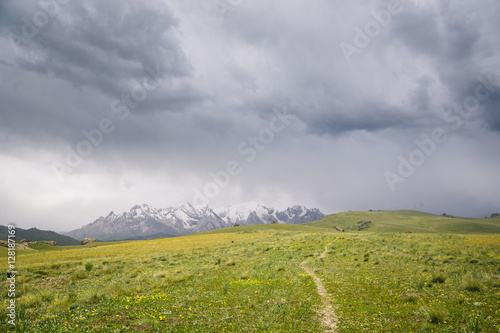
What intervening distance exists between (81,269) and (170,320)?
2562cm

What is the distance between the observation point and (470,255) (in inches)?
1164

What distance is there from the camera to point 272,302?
16.5 meters

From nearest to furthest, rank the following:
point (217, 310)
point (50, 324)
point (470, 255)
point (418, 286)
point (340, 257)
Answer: point (50, 324), point (217, 310), point (418, 286), point (470, 255), point (340, 257)

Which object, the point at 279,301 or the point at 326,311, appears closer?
the point at 326,311

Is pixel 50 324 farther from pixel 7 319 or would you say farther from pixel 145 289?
pixel 145 289

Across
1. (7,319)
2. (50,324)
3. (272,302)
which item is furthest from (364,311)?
(7,319)

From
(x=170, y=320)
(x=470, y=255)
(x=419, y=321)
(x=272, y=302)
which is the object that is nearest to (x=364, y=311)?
(x=419, y=321)

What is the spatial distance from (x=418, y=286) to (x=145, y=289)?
21.4m

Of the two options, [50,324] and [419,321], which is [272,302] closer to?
[419,321]

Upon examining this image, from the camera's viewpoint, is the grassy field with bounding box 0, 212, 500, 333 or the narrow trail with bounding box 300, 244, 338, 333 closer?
the grassy field with bounding box 0, 212, 500, 333

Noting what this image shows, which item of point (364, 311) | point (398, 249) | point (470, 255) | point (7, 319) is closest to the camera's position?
point (7, 319)

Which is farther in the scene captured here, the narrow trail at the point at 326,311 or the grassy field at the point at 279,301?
the narrow trail at the point at 326,311

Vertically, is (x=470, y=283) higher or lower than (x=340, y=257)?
higher

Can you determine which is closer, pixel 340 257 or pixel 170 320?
pixel 170 320
